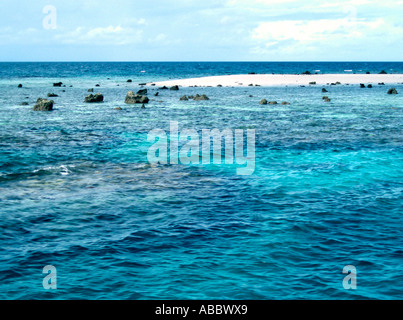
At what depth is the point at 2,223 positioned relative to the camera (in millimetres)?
16359

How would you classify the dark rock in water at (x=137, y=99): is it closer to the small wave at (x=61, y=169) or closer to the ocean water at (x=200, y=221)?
the ocean water at (x=200, y=221)

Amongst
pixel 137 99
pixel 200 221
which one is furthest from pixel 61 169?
pixel 137 99

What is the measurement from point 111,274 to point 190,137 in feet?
80.1

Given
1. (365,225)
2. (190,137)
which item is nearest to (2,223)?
(365,225)

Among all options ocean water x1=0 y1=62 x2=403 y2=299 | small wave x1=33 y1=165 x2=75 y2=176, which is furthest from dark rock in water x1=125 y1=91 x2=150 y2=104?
small wave x1=33 y1=165 x2=75 y2=176

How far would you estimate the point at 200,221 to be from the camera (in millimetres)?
16656

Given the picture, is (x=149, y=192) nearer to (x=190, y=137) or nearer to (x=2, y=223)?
(x=2, y=223)

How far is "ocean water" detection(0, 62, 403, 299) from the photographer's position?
1200 cm

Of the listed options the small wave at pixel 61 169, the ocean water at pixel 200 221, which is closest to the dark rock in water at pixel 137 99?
the ocean water at pixel 200 221

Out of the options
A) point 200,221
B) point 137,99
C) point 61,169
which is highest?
point 137,99

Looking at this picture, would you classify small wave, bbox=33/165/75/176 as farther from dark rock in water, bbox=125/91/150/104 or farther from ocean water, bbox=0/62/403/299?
dark rock in water, bbox=125/91/150/104

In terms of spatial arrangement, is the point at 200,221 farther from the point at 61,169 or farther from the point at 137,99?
the point at 137,99

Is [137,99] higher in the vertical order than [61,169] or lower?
higher

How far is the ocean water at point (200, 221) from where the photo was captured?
12000 millimetres
